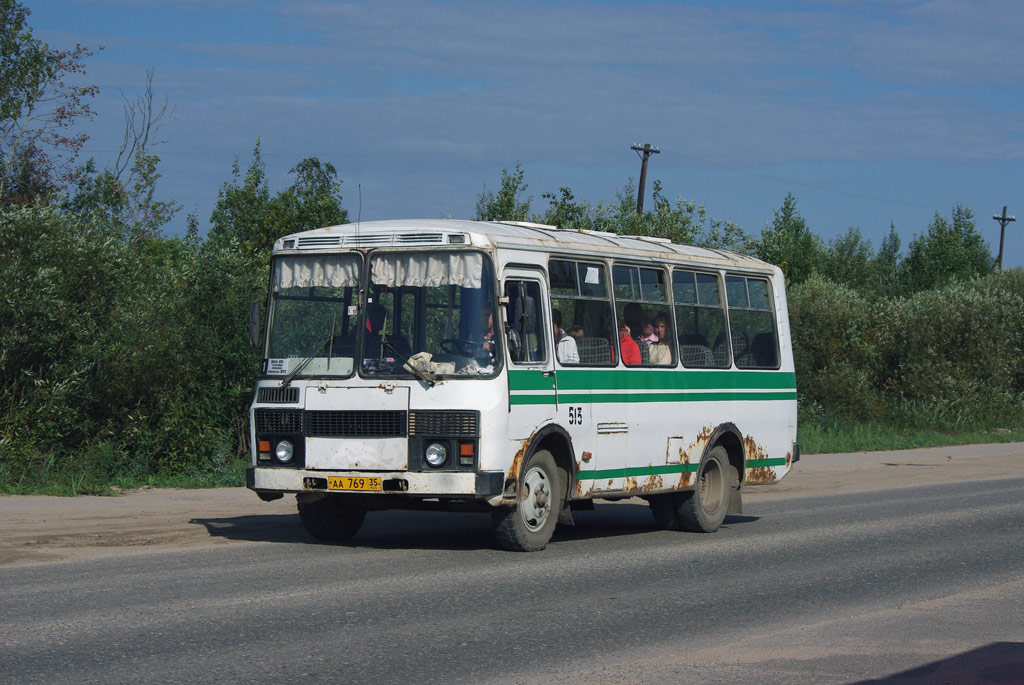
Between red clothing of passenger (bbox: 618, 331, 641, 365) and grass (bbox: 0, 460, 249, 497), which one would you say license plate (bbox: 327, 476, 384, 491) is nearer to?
red clothing of passenger (bbox: 618, 331, 641, 365)

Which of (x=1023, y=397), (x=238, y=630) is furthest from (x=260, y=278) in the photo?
(x=1023, y=397)

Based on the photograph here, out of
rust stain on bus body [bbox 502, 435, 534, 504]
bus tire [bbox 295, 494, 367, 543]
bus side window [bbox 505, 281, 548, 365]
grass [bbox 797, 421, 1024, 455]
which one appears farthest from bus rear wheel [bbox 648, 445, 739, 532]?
grass [bbox 797, 421, 1024, 455]

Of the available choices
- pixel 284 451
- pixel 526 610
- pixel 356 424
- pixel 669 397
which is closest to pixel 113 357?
pixel 284 451

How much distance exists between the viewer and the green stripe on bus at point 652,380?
12266 millimetres

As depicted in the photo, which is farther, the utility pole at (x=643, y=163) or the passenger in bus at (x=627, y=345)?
the utility pole at (x=643, y=163)

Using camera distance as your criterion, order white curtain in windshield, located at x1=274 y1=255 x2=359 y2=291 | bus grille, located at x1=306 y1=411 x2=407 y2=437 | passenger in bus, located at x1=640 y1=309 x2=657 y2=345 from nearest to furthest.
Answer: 1. bus grille, located at x1=306 y1=411 x2=407 y2=437
2. white curtain in windshield, located at x1=274 y1=255 x2=359 y2=291
3. passenger in bus, located at x1=640 y1=309 x2=657 y2=345

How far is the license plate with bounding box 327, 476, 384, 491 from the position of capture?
11.7 metres

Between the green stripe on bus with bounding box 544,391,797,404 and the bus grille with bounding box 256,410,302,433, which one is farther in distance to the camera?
the green stripe on bus with bounding box 544,391,797,404

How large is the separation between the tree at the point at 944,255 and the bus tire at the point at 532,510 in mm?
60025

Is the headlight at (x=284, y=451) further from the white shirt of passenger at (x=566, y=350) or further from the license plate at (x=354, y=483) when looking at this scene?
the white shirt of passenger at (x=566, y=350)

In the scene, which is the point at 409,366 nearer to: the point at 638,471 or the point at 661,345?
the point at 638,471

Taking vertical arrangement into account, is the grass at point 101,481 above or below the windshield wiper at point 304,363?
below

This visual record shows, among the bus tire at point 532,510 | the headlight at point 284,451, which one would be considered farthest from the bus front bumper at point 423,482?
the bus tire at point 532,510

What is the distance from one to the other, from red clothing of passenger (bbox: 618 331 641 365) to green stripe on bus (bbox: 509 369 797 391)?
12 centimetres
